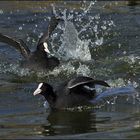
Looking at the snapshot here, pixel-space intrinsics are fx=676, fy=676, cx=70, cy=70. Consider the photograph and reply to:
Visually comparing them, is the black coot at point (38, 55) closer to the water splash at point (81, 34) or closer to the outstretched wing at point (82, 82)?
the water splash at point (81, 34)

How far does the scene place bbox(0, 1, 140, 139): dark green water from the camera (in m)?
8.31

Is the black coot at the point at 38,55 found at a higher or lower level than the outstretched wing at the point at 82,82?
higher

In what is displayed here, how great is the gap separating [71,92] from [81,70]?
179 cm

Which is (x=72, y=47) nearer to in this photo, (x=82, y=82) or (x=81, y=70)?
(x=81, y=70)

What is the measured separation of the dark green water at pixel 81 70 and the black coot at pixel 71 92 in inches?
7.8

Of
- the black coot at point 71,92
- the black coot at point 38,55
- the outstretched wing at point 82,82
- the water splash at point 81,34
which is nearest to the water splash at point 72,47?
the water splash at point 81,34

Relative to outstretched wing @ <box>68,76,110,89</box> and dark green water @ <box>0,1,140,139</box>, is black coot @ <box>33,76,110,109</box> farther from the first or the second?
dark green water @ <box>0,1,140,139</box>

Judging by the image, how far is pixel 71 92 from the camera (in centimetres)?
979

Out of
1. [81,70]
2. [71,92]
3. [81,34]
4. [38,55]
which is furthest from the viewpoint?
[81,34]

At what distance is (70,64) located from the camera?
12.1 m

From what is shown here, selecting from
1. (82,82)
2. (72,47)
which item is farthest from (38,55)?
(82,82)

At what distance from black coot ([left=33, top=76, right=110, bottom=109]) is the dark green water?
0.20 m

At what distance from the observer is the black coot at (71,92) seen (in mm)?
9516

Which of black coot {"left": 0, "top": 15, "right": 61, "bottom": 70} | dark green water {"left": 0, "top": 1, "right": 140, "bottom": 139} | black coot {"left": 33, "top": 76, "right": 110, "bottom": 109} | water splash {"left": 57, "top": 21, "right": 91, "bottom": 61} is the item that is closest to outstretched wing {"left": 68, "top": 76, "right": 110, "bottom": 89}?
black coot {"left": 33, "top": 76, "right": 110, "bottom": 109}
